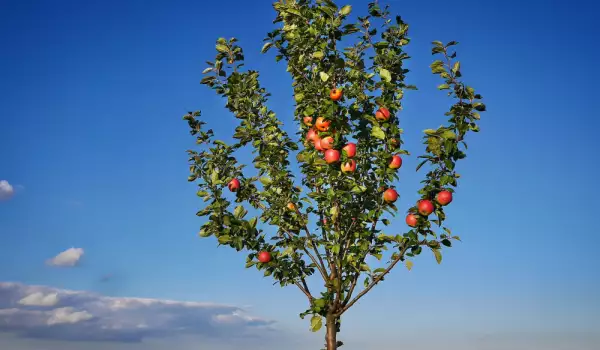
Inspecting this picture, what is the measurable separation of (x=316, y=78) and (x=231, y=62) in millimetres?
1764

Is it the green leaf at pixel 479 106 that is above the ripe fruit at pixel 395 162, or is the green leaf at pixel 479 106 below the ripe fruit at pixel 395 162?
above

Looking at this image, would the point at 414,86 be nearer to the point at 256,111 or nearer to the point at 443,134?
the point at 443,134

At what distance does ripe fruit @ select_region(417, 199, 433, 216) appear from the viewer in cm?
869

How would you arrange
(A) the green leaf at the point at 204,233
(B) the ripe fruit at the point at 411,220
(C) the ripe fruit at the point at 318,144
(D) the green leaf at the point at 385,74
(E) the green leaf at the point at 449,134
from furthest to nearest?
(A) the green leaf at the point at 204,233 < (B) the ripe fruit at the point at 411,220 < (D) the green leaf at the point at 385,74 < (C) the ripe fruit at the point at 318,144 < (E) the green leaf at the point at 449,134

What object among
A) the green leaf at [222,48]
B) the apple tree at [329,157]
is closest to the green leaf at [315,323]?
the apple tree at [329,157]

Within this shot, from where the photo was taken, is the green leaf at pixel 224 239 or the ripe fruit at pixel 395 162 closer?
the green leaf at pixel 224 239

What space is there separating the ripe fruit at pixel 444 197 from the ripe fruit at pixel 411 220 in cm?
54

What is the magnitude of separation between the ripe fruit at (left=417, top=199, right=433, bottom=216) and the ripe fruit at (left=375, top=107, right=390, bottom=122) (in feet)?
5.11

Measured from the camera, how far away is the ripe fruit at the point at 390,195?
29.4 ft

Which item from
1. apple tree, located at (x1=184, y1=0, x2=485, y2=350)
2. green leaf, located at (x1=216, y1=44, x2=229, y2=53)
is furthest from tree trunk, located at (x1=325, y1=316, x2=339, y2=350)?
green leaf, located at (x1=216, y1=44, x2=229, y2=53)

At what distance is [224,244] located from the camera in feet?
29.5

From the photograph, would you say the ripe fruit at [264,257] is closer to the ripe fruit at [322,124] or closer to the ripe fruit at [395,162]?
the ripe fruit at [322,124]

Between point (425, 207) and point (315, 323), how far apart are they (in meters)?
2.74

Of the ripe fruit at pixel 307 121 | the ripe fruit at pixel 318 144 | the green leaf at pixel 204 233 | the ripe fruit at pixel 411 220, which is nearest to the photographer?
the ripe fruit at pixel 318 144
